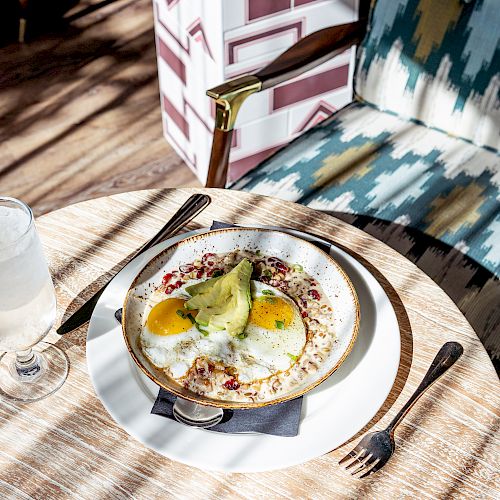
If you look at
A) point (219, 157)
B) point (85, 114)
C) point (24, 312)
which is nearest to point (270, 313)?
point (24, 312)

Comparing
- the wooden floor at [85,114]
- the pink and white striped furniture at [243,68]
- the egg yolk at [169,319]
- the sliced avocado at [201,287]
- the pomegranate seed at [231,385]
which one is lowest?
the wooden floor at [85,114]

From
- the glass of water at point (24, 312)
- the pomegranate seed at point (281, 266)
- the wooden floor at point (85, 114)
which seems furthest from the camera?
the wooden floor at point (85, 114)

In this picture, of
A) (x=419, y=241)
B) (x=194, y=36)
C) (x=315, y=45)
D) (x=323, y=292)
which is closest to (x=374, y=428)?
(x=323, y=292)

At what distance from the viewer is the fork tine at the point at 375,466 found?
847 mm

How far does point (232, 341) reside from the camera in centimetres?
93

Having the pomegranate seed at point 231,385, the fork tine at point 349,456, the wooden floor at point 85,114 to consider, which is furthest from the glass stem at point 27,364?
the wooden floor at point 85,114

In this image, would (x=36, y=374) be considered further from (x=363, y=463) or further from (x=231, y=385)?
(x=363, y=463)

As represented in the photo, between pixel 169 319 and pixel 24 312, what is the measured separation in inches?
7.1

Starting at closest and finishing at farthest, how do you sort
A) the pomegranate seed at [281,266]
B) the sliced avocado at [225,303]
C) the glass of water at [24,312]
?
the glass of water at [24,312], the sliced avocado at [225,303], the pomegranate seed at [281,266]

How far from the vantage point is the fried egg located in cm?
91

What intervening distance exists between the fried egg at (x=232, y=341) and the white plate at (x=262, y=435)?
2.0 inches

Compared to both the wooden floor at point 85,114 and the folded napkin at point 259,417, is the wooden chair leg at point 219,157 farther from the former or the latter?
the wooden floor at point 85,114

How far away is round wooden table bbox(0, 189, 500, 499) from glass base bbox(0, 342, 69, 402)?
0.04 ft

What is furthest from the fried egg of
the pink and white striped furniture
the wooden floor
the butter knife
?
the wooden floor
